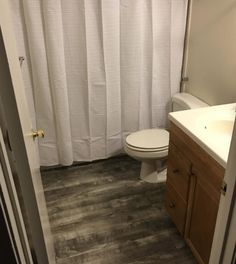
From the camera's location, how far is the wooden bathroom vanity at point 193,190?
138 centimetres

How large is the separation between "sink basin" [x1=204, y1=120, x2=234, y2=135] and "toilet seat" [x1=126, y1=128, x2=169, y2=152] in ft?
1.94

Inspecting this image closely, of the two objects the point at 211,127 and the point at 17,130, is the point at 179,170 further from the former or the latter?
the point at 17,130

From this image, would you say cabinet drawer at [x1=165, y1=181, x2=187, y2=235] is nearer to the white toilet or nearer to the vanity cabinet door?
the vanity cabinet door

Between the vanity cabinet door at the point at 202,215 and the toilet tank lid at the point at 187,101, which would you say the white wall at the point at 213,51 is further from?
the vanity cabinet door at the point at 202,215

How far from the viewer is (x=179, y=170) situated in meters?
1.72

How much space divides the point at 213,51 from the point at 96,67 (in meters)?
0.91

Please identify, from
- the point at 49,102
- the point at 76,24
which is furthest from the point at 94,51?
the point at 49,102

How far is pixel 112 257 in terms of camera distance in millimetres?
1769

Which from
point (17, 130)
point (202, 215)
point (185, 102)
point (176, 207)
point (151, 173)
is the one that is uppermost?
point (17, 130)

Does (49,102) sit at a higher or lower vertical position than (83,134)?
higher

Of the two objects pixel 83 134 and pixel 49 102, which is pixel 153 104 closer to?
pixel 83 134

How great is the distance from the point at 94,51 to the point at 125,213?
1.29m

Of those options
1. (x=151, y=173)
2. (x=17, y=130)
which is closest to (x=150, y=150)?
(x=151, y=173)

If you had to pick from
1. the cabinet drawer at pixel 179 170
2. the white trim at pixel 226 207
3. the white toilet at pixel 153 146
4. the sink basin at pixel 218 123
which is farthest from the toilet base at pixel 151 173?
the white trim at pixel 226 207
